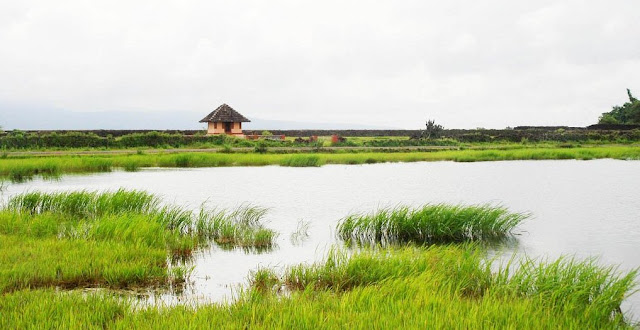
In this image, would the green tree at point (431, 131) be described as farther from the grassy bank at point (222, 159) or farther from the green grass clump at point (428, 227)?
the green grass clump at point (428, 227)

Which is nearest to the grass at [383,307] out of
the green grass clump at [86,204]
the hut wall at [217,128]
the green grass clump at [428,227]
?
the green grass clump at [428,227]

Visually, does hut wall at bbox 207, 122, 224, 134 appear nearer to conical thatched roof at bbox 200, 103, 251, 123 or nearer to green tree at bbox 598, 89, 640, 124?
conical thatched roof at bbox 200, 103, 251, 123

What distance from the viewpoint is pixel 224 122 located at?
53188 millimetres

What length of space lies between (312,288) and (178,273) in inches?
93.1

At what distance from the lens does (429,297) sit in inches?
261

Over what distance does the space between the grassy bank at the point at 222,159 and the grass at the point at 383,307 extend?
2028cm

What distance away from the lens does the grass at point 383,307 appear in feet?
18.6

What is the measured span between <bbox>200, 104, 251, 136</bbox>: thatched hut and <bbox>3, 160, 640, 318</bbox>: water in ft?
73.2

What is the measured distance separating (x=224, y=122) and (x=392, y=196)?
35.5 metres

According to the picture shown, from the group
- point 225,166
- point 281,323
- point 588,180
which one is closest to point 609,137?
point 588,180

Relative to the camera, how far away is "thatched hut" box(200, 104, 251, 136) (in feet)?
173

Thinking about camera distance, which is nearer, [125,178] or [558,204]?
[558,204]

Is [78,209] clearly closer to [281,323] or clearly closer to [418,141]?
[281,323]

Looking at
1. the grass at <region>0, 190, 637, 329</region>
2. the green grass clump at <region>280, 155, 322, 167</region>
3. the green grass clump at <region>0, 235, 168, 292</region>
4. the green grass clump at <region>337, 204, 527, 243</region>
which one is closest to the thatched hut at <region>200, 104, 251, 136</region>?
the green grass clump at <region>280, 155, 322, 167</region>
